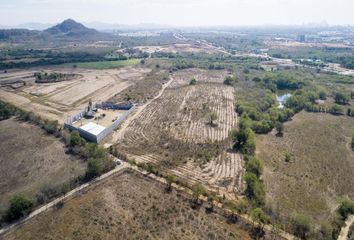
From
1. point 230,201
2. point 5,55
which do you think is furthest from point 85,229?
point 5,55

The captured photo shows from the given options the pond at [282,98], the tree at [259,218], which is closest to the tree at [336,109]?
the pond at [282,98]

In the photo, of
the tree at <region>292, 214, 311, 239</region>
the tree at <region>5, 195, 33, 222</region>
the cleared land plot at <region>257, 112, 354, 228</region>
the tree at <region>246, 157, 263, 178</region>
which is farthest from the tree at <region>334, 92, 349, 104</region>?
the tree at <region>5, 195, 33, 222</region>

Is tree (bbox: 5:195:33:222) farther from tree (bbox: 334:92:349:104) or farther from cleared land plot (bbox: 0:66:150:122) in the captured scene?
tree (bbox: 334:92:349:104)

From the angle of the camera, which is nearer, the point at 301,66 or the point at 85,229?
the point at 85,229

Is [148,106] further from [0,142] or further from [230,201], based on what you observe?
[230,201]

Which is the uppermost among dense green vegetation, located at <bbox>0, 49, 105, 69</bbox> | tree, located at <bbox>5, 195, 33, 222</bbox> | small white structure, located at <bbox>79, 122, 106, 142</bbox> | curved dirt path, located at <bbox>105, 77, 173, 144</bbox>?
tree, located at <bbox>5, 195, 33, 222</bbox>

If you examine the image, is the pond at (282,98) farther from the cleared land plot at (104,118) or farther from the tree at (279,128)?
the cleared land plot at (104,118)

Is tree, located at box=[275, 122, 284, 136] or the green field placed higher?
tree, located at box=[275, 122, 284, 136]
